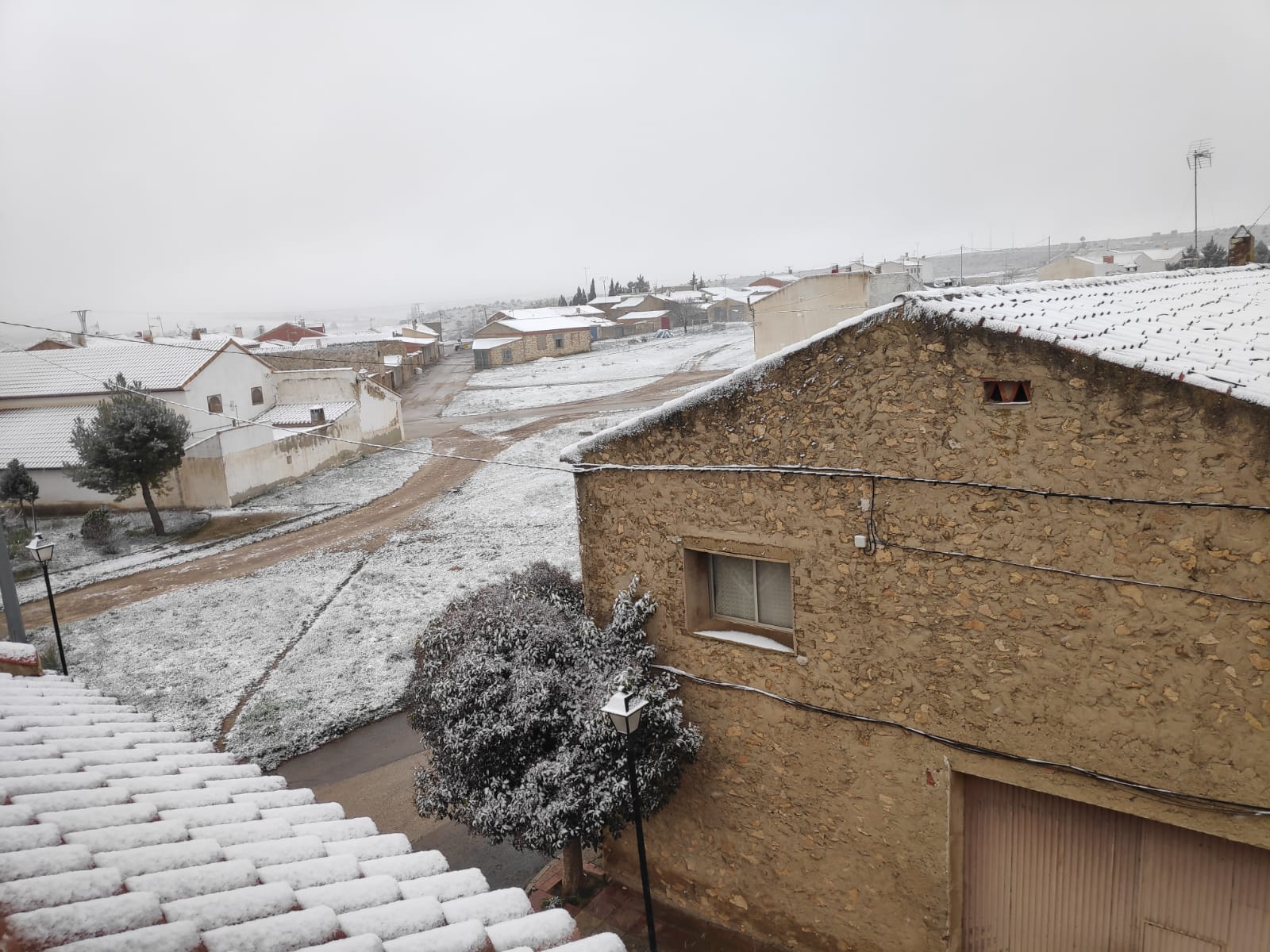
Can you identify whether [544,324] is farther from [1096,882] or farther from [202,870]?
[202,870]

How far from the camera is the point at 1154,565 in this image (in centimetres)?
540

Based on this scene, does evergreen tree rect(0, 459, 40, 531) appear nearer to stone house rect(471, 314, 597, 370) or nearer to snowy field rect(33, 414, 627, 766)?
→ snowy field rect(33, 414, 627, 766)

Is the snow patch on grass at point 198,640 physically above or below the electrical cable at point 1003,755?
below

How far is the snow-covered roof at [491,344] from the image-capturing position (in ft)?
200

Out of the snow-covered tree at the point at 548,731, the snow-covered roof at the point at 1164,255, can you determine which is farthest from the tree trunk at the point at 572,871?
the snow-covered roof at the point at 1164,255

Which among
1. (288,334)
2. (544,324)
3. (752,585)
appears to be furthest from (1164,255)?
(288,334)

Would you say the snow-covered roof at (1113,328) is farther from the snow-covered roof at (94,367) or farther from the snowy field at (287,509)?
the snow-covered roof at (94,367)

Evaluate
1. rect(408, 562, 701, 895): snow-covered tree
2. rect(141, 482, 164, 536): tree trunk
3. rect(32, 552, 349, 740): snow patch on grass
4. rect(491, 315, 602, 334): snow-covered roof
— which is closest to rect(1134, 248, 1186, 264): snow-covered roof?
rect(491, 315, 602, 334): snow-covered roof

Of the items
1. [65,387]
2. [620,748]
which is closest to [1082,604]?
[620,748]

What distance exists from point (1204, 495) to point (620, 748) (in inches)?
202

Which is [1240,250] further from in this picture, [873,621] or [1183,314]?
[873,621]

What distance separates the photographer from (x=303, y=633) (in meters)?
16.9

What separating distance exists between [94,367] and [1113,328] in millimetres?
36032

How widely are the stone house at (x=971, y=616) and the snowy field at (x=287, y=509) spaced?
19.2m
